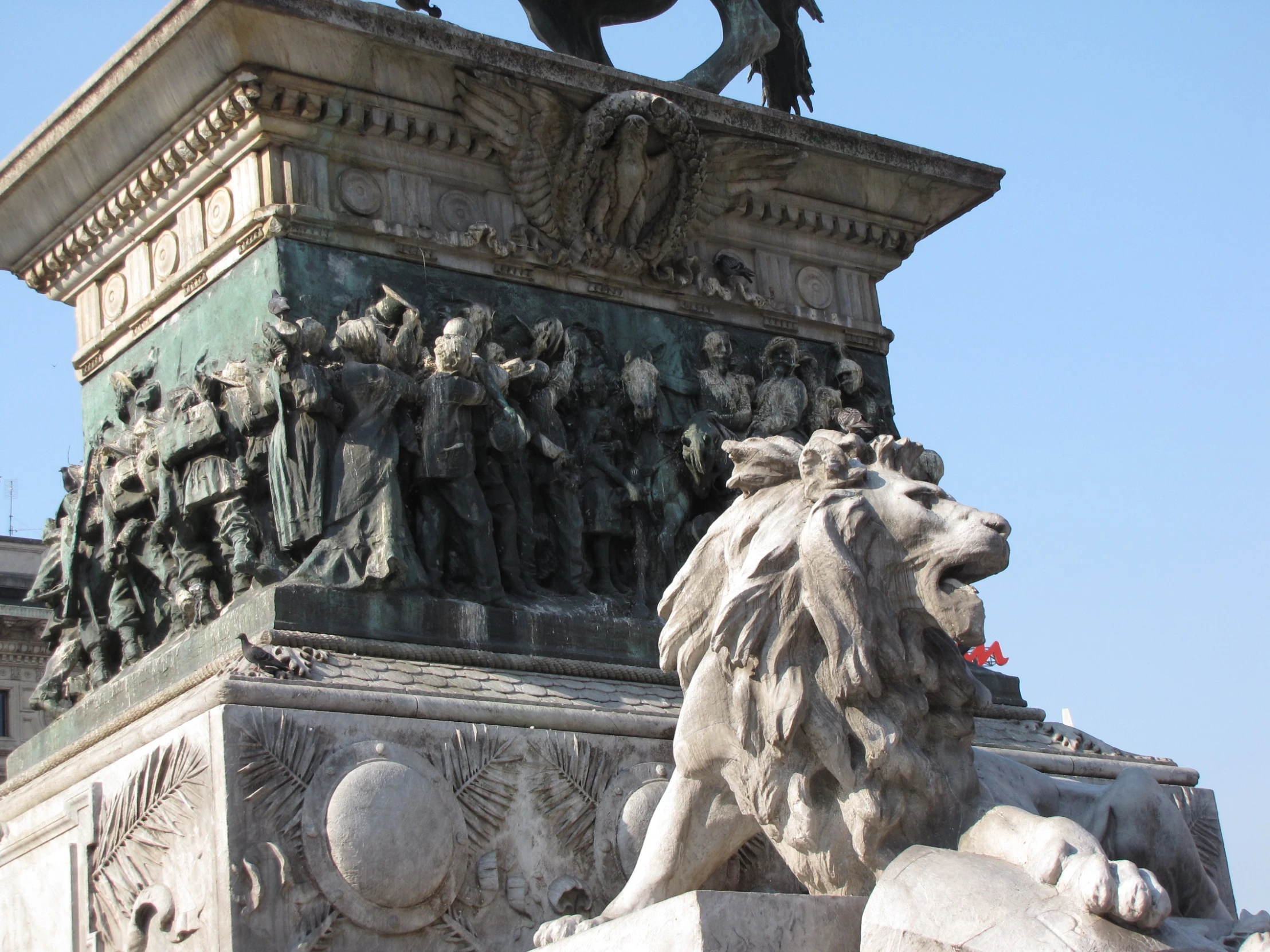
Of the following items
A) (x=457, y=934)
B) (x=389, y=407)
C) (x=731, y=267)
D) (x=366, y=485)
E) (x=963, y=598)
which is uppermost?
(x=731, y=267)

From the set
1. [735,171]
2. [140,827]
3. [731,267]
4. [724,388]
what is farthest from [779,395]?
[140,827]

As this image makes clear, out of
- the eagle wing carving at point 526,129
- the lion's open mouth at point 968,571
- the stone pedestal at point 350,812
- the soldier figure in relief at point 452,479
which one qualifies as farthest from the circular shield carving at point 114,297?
the lion's open mouth at point 968,571

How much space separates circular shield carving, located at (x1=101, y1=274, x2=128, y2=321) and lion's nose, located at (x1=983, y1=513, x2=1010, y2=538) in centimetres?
719

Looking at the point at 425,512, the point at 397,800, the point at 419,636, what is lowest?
the point at 397,800

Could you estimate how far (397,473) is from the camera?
11.1 metres

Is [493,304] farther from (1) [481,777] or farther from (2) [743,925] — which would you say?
(2) [743,925]

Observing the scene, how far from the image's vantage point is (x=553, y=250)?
12.5 m

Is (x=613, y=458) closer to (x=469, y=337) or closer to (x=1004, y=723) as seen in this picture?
(x=469, y=337)

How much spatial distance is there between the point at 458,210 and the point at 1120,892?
717 centimetres

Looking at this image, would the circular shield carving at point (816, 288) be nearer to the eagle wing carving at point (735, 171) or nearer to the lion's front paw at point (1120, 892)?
the eagle wing carving at point (735, 171)

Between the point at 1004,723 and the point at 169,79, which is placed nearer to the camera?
the point at 169,79

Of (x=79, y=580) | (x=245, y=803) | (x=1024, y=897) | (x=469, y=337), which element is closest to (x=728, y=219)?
(x=469, y=337)

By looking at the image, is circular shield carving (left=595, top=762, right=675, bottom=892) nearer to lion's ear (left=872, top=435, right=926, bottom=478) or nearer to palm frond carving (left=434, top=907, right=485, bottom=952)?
palm frond carving (left=434, top=907, right=485, bottom=952)

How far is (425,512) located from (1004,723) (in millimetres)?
3772
